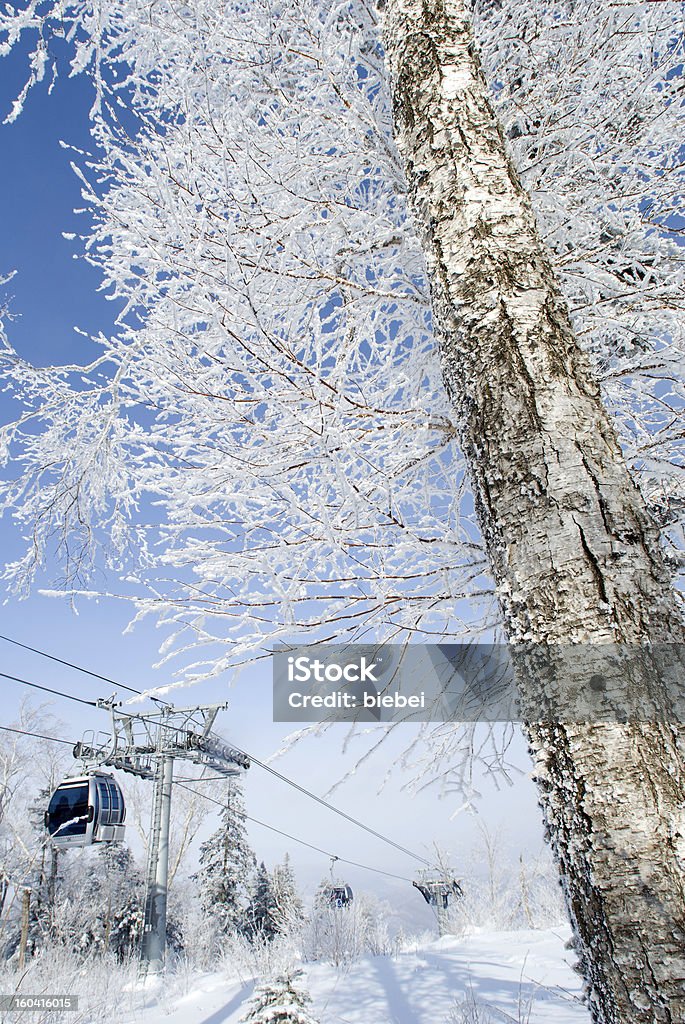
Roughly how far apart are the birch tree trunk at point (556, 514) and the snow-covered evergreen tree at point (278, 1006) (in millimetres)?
4420

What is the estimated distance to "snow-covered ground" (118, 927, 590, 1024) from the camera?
16.8 feet

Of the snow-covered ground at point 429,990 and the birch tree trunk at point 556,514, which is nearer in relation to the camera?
the birch tree trunk at point 556,514

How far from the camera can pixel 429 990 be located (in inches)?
260

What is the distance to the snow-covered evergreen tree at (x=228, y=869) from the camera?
81.7 feet

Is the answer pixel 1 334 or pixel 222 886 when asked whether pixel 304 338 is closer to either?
pixel 1 334

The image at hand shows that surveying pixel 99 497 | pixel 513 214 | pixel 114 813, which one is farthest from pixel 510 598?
pixel 114 813

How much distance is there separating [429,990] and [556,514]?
7.75 meters

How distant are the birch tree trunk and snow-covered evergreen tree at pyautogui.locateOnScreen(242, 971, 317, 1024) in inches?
174

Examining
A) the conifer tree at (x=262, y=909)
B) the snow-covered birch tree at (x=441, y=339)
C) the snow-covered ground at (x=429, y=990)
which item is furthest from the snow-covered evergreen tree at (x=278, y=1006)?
the conifer tree at (x=262, y=909)

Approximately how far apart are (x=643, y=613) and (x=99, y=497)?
9.04ft

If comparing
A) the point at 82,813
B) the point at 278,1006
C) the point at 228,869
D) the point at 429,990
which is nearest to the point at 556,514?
the point at 278,1006

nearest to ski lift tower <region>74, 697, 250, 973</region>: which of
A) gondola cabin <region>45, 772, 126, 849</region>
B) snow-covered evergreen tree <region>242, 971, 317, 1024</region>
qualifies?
gondola cabin <region>45, 772, 126, 849</region>

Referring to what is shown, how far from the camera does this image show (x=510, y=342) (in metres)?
1.43

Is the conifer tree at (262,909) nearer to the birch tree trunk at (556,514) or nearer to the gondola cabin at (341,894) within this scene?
the gondola cabin at (341,894)
